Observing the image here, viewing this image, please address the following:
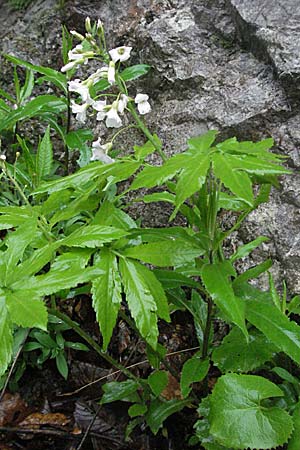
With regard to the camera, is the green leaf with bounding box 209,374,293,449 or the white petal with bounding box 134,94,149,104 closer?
the green leaf with bounding box 209,374,293,449

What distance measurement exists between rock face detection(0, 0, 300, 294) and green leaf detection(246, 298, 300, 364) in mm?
566

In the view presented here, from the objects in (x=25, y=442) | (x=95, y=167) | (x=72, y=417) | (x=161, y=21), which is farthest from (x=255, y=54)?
(x=25, y=442)

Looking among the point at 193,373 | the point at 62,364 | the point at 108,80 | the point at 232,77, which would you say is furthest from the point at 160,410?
the point at 232,77

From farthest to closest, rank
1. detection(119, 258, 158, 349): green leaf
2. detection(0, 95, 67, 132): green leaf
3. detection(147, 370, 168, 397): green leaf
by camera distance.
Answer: detection(0, 95, 67, 132): green leaf → detection(147, 370, 168, 397): green leaf → detection(119, 258, 158, 349): green leaf

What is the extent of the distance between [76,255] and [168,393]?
3.13 ft

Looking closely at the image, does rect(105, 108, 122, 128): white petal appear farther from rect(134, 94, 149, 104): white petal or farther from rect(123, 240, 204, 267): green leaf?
rect(123, 240, 204, 267): green leaf

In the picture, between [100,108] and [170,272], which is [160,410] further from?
[100,108]

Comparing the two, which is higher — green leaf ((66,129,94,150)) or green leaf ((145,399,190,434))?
green leaf ((66,129,94,150))

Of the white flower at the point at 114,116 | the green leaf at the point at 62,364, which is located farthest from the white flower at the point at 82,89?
the green leaf at the point at 62,364

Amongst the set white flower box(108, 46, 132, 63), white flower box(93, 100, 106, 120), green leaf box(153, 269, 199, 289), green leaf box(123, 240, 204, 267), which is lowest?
green leaf box(153, 269, 199, 289)

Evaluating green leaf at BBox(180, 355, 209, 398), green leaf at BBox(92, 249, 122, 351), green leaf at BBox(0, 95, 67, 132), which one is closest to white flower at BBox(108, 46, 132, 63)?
green leaf at BBox(92, 249, 122, 351)

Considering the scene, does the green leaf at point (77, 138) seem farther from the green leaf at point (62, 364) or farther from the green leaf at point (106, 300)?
the green leaf at point (106, 300)

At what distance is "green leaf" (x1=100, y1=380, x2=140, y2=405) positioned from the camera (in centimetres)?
171

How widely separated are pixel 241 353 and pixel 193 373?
17 centimetres
